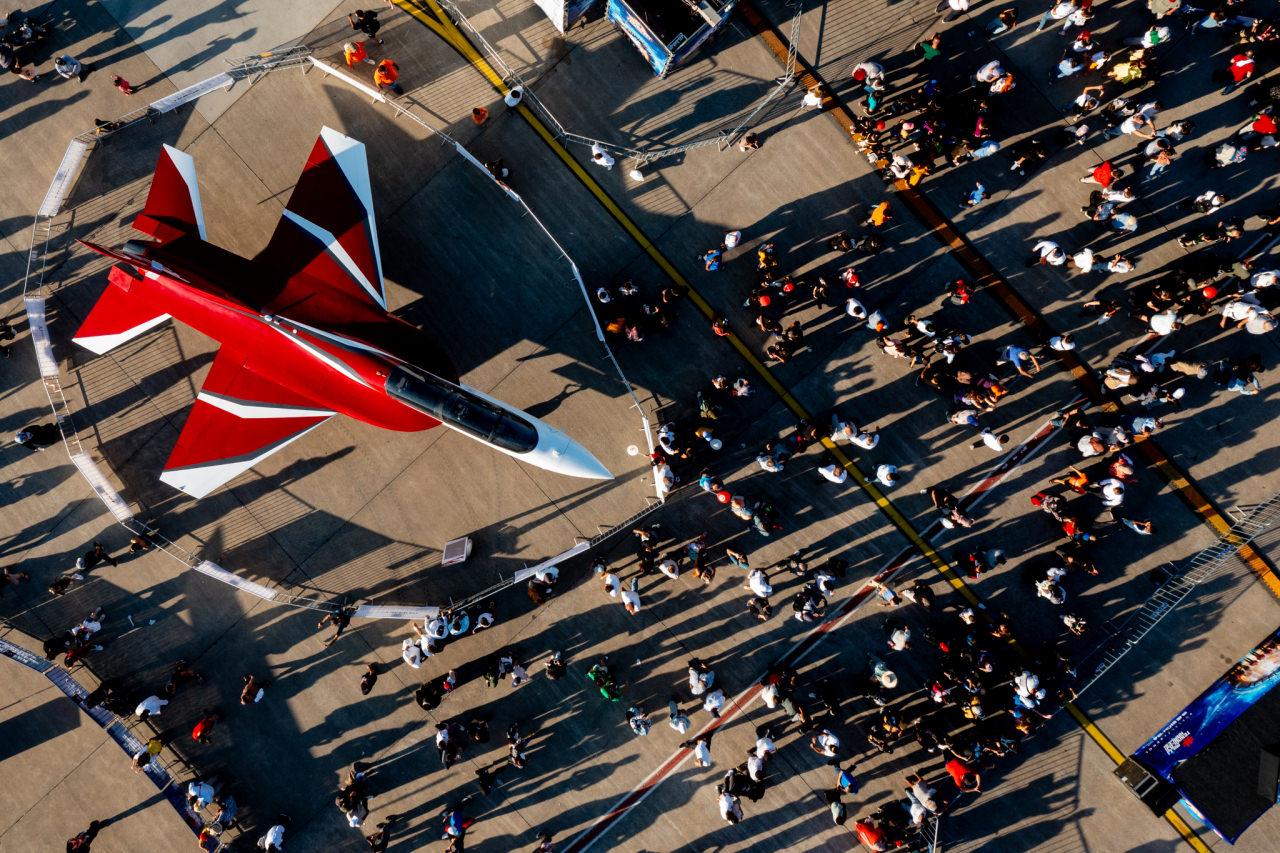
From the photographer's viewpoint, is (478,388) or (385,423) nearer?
(385,423)

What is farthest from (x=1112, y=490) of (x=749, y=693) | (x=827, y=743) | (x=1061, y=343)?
(x=749, y=693)

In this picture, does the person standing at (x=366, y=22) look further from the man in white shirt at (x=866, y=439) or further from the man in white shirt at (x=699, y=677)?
the man in white shirt at (x=699, y=677)

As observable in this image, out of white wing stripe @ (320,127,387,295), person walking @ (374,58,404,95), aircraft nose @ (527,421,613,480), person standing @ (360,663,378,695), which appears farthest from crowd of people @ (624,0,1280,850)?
person walking @ (374,58,404,95)

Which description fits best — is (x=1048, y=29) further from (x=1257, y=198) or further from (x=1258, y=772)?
(x=1258, y=772)

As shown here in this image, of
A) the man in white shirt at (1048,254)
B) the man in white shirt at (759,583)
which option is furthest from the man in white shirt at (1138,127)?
the man in white shirt at (759,583)

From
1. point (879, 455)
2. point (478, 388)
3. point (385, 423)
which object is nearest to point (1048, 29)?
point (879, 455)

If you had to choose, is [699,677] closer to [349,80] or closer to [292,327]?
[292,327]

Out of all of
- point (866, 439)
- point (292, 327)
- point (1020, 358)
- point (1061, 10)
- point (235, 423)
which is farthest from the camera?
point (1020, 358)
